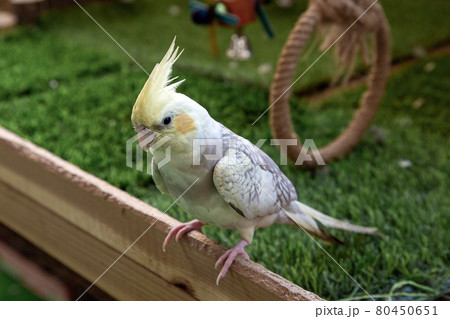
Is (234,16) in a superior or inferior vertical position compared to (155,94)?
inferior

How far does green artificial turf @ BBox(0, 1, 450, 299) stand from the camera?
1509mm

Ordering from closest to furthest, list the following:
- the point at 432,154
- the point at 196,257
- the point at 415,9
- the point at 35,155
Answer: the point at 196,257, the point at 35,155, the point at 432,154, the point at 415,9

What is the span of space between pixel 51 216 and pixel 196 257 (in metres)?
0.65

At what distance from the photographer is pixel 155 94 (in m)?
0.97

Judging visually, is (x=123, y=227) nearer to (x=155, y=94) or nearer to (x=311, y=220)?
→ (x=311, y=220)

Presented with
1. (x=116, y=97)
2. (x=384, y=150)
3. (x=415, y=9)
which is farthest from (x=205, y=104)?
(x=415, y=9)

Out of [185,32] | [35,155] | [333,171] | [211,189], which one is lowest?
[185,32]

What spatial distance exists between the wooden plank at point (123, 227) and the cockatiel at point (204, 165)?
0.17 feet

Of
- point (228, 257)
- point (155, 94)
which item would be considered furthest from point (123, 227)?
point (155, 94)

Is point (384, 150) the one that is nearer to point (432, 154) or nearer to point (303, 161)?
point (432, 154)

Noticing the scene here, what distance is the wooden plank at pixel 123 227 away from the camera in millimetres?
1205

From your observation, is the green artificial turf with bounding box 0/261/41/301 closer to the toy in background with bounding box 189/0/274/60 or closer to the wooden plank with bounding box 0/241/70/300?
the wooden plank with bounding box 0/241/70/300

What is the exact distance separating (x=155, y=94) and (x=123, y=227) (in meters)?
0.61
